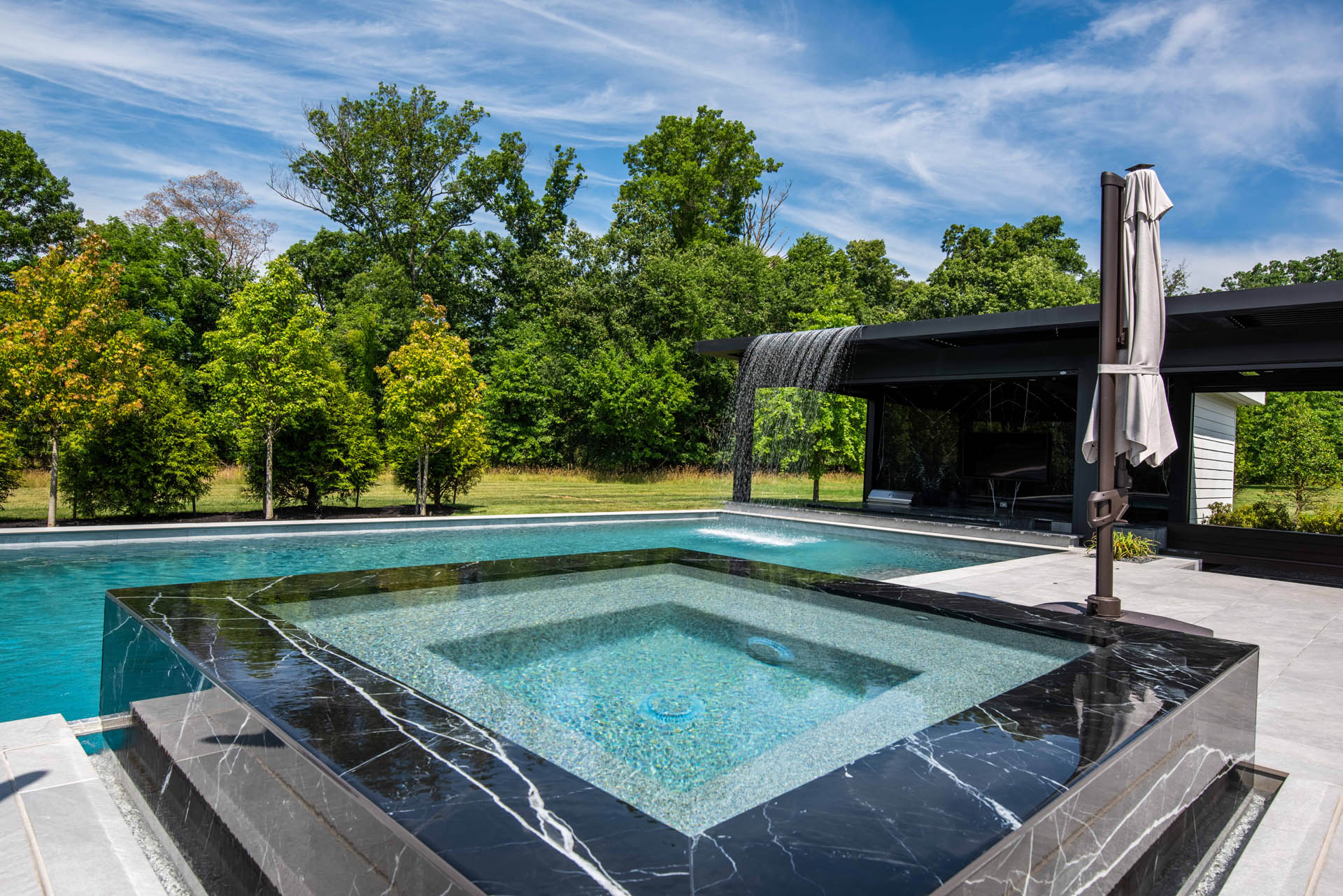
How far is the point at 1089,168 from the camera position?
77.7 ft

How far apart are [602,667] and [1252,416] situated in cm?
1826

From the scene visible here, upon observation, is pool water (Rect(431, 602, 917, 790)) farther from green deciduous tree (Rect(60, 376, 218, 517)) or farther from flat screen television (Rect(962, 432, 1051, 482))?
flat screen television (Rect(962, 432, 1051, 482))

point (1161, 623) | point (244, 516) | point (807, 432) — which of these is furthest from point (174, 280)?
point (1161, 623)

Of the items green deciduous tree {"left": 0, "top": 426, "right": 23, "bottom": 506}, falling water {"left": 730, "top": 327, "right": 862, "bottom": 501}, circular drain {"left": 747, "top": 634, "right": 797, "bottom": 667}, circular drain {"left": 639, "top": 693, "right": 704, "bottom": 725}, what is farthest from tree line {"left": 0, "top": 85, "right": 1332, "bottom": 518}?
circular drain {"left": 639, "top": 693, "right": 704, "bottom": 725}

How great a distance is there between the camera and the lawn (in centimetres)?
1181

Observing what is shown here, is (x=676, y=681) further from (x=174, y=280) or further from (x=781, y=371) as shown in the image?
(x=174, y=280)

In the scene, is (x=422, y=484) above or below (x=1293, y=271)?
below

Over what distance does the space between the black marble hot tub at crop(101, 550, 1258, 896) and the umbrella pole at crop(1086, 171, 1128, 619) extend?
1.82 ft

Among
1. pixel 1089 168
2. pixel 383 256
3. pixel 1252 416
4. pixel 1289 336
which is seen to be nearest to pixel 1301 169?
pixel 1089 168

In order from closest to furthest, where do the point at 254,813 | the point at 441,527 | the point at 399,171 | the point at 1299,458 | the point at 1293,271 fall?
1. the point at 254,813
2. the point at 441,527
3. the point at 1299,458
4. the point at 399,171
5. the point at 1293,271

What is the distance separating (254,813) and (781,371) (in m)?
10.7

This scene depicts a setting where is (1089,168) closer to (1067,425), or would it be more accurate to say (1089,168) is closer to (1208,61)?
(1208,61)

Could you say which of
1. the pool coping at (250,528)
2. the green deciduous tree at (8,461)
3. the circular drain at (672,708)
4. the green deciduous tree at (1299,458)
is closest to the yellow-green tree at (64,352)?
the green deciduous tree at (8,461)

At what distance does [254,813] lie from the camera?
2.10 metres
